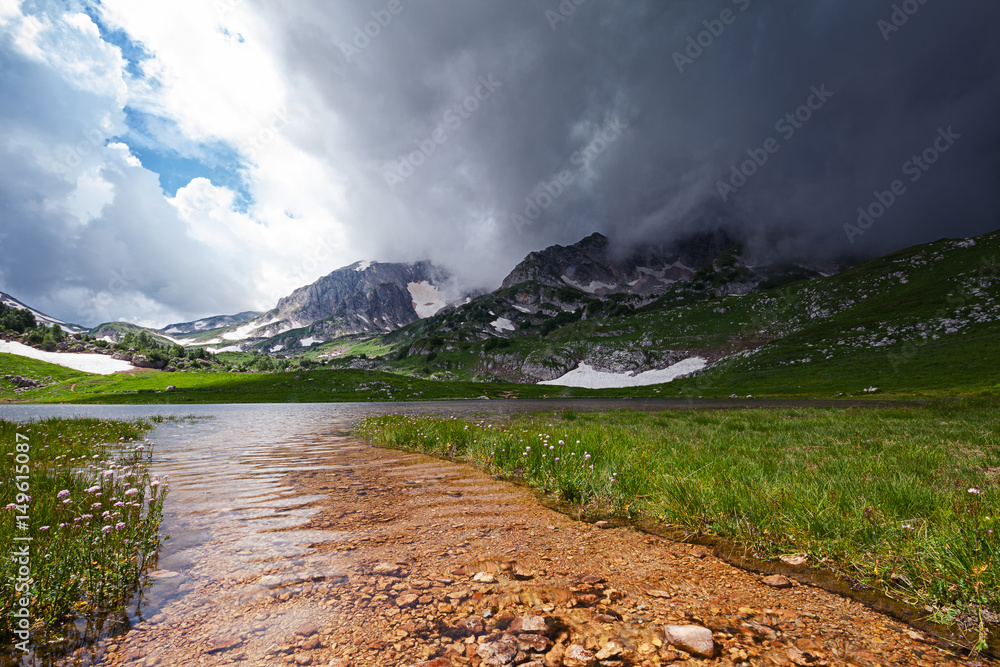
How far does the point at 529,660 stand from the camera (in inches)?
136

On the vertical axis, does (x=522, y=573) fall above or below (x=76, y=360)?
below

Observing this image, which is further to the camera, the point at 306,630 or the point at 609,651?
the point at 306,630

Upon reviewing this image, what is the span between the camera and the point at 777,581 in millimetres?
4934

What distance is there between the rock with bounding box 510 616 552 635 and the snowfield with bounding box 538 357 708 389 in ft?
568

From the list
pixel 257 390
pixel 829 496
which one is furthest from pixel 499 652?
pixel 257 390

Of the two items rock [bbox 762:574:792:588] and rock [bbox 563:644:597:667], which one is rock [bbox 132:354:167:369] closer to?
rock [bbox 563:644:597:667]

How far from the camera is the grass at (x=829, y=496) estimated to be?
14.1 feet

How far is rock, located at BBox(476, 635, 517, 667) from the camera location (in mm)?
3451

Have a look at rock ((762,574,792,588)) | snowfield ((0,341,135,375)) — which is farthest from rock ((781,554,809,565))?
snowfield ((0,341,135,375))

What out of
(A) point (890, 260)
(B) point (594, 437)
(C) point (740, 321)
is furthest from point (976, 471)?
(A) point (890, 260)

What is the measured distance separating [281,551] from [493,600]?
392 cm

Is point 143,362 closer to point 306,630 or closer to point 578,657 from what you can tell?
point 306,630

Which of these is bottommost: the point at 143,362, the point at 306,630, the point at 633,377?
the point at 306,630

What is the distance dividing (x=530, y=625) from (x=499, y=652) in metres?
0.57
